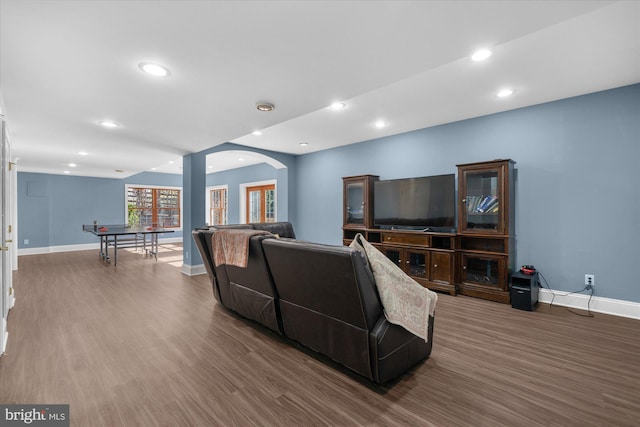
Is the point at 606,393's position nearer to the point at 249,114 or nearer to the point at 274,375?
the point at 274,375

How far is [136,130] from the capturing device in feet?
12.8

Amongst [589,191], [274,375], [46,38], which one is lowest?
[274,375]

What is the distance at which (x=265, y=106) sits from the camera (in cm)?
297

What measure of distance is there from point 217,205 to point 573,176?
9297 millimetres

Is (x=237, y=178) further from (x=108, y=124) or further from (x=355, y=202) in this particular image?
(x=108, y=124)

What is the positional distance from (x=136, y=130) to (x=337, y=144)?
3405 millimetres

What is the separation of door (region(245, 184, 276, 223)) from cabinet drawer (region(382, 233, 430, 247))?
384 cm

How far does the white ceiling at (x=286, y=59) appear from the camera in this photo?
158cm

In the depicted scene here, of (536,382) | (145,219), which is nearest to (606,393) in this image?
(536,382)

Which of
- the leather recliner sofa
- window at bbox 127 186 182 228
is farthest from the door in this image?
the leather recliner sofa

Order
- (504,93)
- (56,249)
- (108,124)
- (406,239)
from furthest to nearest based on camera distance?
(56,249) < (406,239) < (108,124) < (504,93)

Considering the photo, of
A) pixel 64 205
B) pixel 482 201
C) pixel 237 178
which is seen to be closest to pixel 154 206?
pixel 64 205

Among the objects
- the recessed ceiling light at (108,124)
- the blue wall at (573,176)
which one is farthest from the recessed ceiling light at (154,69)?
the blue wall at (573,176)

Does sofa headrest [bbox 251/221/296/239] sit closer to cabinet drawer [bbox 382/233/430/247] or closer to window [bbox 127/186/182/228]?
cabinet drawer [bbox 382/233/430/247]
